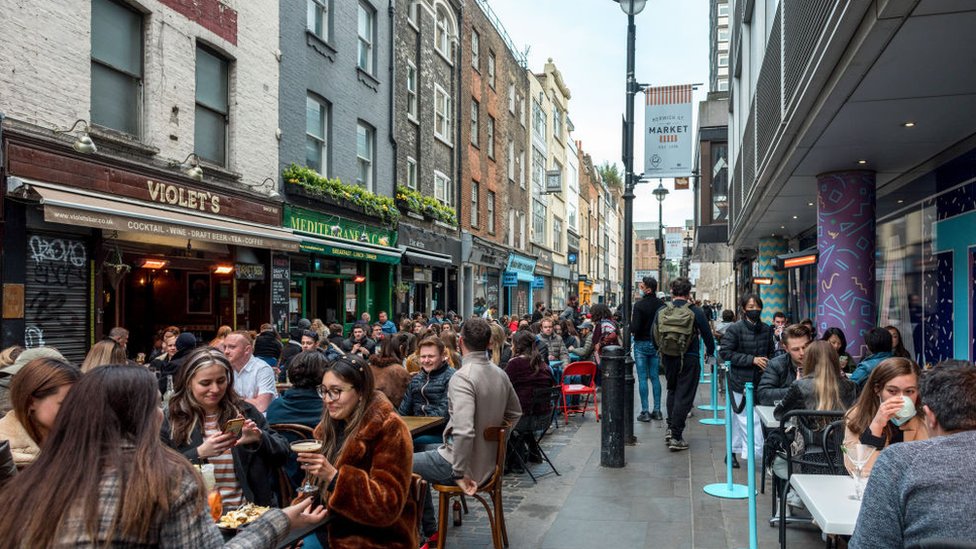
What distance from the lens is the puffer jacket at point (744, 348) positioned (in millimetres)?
7812

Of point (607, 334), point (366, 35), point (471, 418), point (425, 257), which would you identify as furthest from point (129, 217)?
point (425, 257)

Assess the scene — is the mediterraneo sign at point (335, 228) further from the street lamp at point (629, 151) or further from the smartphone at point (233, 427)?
the smartphone at point (233, 427)

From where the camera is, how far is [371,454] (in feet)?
11.6

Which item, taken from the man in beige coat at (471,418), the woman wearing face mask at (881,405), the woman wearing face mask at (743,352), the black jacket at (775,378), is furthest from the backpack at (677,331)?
the woman wearing face mask at (881,405)

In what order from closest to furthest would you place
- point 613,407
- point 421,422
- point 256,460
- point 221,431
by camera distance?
point 221,431 → point 256,460 → point 421,422 → point 613,407

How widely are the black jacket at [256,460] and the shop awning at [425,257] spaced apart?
52.3 ft

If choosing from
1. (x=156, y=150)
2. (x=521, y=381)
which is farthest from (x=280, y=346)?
(x=521, y=381)

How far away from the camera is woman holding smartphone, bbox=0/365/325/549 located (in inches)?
75.9

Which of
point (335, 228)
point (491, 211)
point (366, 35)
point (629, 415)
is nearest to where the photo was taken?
point (629, 415)

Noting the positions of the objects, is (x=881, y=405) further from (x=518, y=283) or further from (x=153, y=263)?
(x=518, y=283)

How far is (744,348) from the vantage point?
7.96 m

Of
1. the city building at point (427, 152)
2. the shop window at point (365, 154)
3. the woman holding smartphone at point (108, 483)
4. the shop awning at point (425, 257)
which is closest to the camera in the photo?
the woman holding smartphone at point (108, 483)

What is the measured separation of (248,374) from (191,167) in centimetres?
653

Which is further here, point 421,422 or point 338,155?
point 338,155
